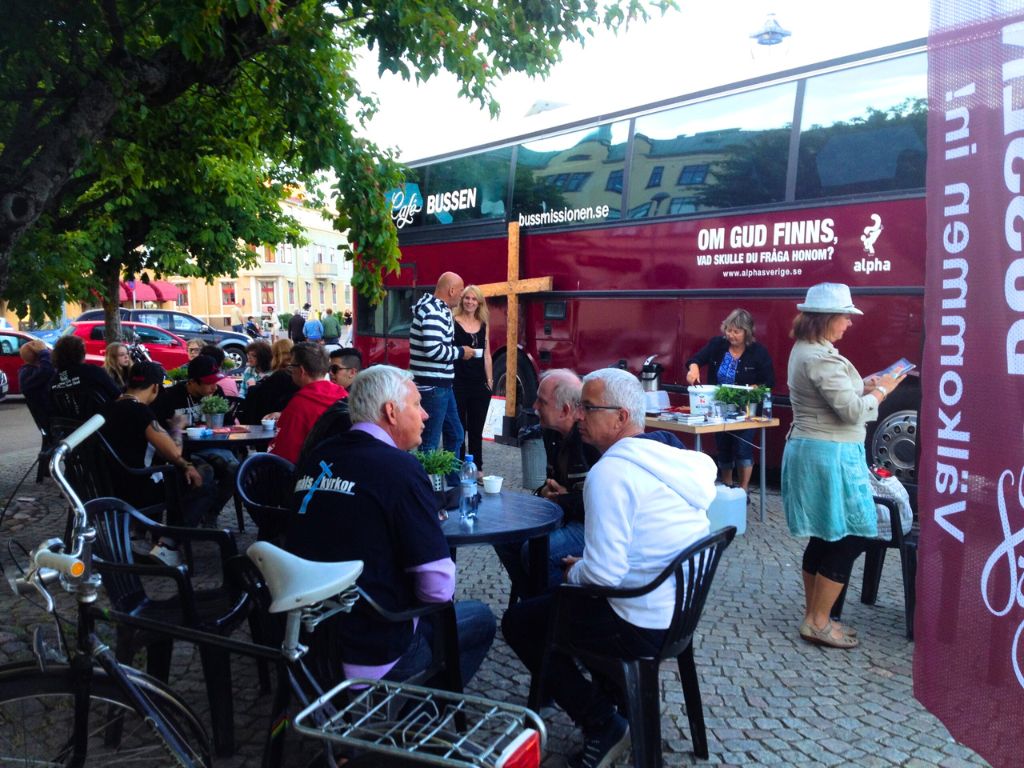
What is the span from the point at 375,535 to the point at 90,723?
952 mm

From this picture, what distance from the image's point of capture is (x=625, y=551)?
3.03 meters

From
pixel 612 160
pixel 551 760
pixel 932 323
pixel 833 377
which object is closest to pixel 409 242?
pixel 612 160

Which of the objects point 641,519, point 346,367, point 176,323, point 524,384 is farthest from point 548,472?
point 176,323

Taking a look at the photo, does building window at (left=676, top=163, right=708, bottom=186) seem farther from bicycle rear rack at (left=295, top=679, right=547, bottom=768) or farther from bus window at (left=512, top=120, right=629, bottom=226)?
bicycle rear rack at (left=295, top=679, right=547, bottom=768)

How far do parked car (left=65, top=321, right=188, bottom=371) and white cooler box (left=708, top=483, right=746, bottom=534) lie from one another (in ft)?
51.2

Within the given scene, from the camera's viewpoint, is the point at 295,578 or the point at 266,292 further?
the point at 266,292


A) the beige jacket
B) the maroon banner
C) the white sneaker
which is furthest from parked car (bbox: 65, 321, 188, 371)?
the maroon banner

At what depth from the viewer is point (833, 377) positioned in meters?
4.39

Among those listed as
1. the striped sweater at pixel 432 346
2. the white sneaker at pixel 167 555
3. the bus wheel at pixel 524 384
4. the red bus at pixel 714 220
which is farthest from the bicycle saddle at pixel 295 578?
the bus wheel at pixel 524 384

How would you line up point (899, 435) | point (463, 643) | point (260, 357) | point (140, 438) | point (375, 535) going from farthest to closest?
point (260, 357) → point (899, 435) → point (140, 438) → point (463, 643) → point (375, 535)

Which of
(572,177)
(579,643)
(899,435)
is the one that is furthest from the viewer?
(572,177)

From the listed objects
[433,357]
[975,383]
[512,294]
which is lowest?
[433,357]

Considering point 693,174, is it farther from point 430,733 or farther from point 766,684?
point 430,733

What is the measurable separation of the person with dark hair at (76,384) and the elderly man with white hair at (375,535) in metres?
4.54
